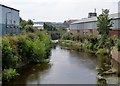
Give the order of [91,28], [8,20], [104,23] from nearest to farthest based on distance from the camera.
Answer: [8,20], [104,23], [91,28]

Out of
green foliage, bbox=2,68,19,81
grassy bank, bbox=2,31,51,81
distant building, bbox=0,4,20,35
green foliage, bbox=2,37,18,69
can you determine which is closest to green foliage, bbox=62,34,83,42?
distant building, bbox=0,4,20,35

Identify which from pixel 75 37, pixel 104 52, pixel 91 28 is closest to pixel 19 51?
pixel 104 52

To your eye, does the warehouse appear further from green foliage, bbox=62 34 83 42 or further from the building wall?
green foliage, bbox=62 34 83 42

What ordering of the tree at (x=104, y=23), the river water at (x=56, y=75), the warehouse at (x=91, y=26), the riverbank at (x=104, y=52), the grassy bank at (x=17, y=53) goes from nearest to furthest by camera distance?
1. the grassy bank at (x=17, y=53)
2. the river water at (x=56, y=75)
3. the riverbank at (x=104, y=52)
4. the tree at (x=104, y=23)
5. the warehouse at (x=91, y=26)

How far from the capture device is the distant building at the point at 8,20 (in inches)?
1590

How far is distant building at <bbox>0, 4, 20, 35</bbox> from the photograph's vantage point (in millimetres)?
40378

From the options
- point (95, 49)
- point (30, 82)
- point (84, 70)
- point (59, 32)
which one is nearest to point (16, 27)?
point (95, 49)

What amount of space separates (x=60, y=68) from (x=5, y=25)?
12.5 metres

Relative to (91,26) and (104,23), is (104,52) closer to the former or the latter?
(104,23)

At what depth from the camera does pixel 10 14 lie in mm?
44594

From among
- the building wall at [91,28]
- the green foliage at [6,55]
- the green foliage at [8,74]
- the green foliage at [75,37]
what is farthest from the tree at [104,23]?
the green foliage at [8,74]

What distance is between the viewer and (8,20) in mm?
43344

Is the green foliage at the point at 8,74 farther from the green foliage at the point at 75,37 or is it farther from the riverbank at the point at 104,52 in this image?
the green foliage at the point at 75,37

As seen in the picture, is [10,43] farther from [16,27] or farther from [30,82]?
[16,27]
